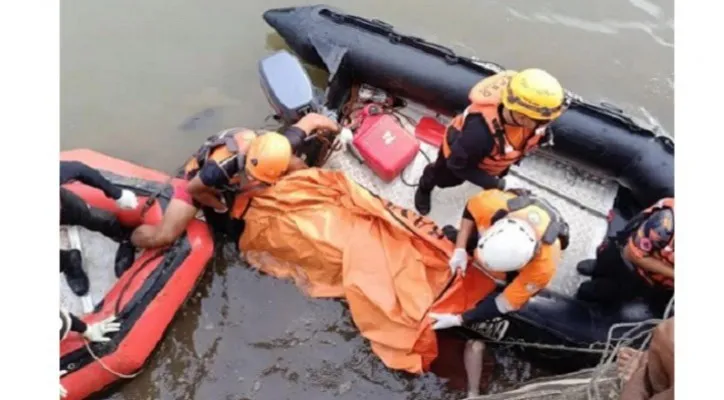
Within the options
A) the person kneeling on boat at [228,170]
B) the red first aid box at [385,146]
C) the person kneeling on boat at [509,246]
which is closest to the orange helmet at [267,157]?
the person kneeling on boat at [228,170]

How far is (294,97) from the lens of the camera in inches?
175

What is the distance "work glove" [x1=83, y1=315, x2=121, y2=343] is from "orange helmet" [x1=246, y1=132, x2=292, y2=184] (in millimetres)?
971

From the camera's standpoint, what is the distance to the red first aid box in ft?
14.7

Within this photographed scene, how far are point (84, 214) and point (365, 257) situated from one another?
4.60 feet

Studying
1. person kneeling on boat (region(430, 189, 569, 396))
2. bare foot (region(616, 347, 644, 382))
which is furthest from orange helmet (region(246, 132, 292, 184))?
bare foot (region(616, 347, 644, 382))

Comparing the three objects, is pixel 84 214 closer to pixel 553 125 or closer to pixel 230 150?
pixel 230 150

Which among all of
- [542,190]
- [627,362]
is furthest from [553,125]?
[627,362]

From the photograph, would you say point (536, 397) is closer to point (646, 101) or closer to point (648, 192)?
point (648, 192)

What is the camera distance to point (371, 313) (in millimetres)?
4082

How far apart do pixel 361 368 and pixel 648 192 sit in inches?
67.8

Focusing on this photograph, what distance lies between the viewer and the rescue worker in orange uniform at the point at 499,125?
3438mm

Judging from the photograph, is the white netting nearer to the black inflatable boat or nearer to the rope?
the black inflatable boat

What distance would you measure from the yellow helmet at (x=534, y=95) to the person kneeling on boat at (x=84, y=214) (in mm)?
1978

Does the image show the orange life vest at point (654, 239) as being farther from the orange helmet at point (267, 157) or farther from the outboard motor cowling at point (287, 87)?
the outboard motor cowling at point (287, 87)
